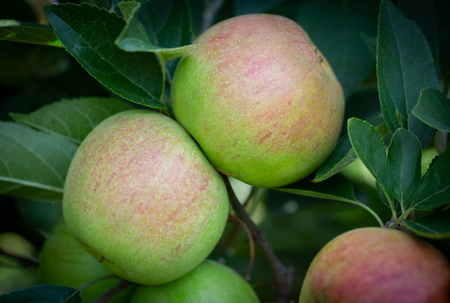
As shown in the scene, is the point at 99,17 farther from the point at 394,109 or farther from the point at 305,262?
the point at 305,262

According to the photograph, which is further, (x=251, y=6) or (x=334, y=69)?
(x=251, y=6)

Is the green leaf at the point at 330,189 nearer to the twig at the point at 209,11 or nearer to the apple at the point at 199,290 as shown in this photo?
the apple at the point at 199,290

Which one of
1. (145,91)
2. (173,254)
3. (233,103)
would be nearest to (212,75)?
(233,103)

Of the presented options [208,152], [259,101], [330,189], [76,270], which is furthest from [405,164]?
[76,270]

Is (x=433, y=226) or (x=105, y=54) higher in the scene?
(x=105, y=54)

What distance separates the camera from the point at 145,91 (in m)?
0.96

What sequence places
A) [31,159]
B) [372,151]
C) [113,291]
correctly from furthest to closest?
[31,159] → [113,291] → [372,151]

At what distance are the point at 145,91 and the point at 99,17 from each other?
0.68 feet

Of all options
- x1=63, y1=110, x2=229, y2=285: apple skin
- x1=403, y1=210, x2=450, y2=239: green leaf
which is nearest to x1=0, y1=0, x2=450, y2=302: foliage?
x1=403, y1=210, x2=450, y2=239: green leaf

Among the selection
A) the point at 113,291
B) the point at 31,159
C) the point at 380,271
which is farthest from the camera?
the point at 31,159

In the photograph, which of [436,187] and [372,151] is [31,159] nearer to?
[372,151]

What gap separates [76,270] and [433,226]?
3.29 feet

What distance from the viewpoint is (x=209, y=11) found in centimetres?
157

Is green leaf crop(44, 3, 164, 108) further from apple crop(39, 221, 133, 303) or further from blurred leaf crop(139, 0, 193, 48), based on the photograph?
apple crop(39, 221, 133, 303)
